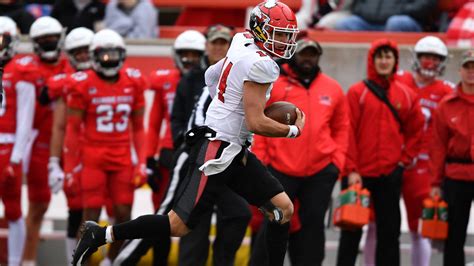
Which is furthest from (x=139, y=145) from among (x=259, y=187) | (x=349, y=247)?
(x=259, y=187)

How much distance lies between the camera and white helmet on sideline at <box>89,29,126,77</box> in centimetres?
1025

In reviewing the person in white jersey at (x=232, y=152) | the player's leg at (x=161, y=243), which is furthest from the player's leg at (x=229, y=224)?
the person in white jersey at (x=232, y=152)

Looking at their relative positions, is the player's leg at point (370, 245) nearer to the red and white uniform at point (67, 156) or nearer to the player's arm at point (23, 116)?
the red and white uniform at point (67, 156)

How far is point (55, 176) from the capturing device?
10.4m

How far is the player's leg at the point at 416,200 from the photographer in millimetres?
10305

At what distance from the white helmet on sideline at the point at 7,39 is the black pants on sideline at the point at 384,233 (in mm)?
2793

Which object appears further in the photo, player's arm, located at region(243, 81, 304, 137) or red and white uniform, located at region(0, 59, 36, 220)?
red and white uniform, located at region(0, 59, 36, 220)

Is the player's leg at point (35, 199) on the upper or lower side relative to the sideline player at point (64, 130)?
lower

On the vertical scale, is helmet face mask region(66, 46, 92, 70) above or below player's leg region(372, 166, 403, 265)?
above

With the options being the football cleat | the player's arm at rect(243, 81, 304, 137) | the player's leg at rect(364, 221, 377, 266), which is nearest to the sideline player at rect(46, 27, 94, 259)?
the football cleat

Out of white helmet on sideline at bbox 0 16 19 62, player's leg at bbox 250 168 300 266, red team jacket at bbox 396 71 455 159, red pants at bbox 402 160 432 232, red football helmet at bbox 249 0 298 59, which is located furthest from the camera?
red team jacket at bbox 396 71 455 159

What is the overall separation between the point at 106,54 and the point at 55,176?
3.34 feet

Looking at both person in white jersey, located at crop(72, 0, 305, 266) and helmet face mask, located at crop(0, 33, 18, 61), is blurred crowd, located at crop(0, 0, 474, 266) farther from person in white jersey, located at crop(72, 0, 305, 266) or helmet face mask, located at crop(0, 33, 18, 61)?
person in white jersey, located at crop(72, 0, 305, 266)

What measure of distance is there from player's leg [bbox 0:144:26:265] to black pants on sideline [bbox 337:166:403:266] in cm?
259
